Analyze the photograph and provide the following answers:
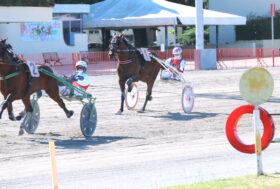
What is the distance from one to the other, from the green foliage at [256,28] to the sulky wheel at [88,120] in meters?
37.2

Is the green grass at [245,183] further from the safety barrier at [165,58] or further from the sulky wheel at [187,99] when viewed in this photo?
the safety barrier at [165,58]

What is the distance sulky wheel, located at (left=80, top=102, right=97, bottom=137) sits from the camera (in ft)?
38.2

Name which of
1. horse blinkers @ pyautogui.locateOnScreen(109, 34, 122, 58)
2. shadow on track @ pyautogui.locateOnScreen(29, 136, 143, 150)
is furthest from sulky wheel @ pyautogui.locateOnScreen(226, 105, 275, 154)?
horse blinkers @ pyautogui.locateOnScreen(109, 34, 122, 58)

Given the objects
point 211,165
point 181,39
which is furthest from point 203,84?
point 181,39

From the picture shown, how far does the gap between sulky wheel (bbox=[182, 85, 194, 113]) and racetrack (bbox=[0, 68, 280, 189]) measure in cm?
33

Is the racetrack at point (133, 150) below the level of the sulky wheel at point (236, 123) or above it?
below

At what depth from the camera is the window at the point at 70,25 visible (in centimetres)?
3909

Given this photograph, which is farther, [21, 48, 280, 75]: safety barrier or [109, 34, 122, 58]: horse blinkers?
[21, 48, 280, 75]: safety barrier

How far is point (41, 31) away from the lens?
36.2m

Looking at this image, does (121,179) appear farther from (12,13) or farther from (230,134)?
(12,13)

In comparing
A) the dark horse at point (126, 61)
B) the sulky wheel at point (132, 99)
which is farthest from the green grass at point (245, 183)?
the sulky wheel at point (132, 99)

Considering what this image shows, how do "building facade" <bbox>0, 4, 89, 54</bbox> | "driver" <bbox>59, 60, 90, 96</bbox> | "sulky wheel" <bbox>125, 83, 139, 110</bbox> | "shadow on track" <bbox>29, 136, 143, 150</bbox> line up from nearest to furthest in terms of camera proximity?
"shadow on track" <bbox>29, 136, 143, 150</bbox> → "driver" <bbox>59, 60, 90, 96</bbox> → "sulky wheel" <bbox>125, 83, 139, 110</bbox> → "building facade" <bbox>0, 4, 89, 54</bbox>

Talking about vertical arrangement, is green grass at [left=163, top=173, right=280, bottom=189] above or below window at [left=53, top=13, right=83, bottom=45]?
below

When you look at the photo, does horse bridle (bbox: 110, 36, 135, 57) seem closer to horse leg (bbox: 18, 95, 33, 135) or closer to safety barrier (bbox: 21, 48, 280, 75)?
horse leg (bbox: 18, 95, 33, 135)
